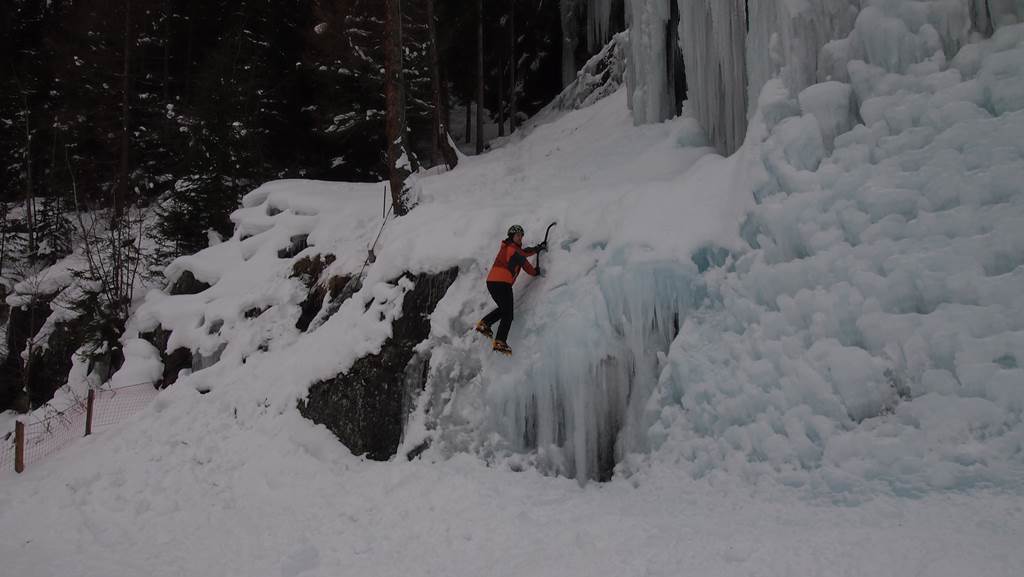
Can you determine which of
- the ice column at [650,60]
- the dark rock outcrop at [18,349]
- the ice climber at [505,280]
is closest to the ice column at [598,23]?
the ice column at [650,60]

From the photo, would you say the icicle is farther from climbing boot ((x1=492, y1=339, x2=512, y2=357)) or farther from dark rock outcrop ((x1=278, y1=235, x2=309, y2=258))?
climbing boot ((x1=492, y1=339, x2=512, y2=357))

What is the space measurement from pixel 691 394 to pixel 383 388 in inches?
131

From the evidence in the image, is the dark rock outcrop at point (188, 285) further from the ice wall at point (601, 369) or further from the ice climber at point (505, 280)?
the ice wall at point (601, 369)

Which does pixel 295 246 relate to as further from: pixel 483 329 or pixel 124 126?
pixel 124 126

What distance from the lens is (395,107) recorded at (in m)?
8.75

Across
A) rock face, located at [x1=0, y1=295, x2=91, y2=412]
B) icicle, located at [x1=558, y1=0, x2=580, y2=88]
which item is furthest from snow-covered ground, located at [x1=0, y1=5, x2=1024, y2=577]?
icicle, located at [x1=558, y1=0, x2=580, y2=88]

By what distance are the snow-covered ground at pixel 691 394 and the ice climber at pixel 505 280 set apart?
0.22 metres

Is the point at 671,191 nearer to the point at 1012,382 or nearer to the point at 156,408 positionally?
the point at 1012,382

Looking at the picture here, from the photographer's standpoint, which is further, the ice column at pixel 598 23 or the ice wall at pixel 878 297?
the ice column at pixel 598 23

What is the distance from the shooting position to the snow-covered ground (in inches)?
124

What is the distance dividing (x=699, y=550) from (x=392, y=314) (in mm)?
4126

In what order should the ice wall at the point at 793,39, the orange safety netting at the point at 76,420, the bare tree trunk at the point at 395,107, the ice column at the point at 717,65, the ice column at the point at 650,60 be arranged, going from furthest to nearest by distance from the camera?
the orange safety netting at the point at 76,420 → the bare tree trunk at the point at 395,107 → the ice column at the point at 650,60 → the ice column at the point at 717,65 → the ice wall at the point at 793,39

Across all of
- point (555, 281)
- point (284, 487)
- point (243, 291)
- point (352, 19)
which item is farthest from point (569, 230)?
point (352, 19)

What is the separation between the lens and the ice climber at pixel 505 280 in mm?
5242
